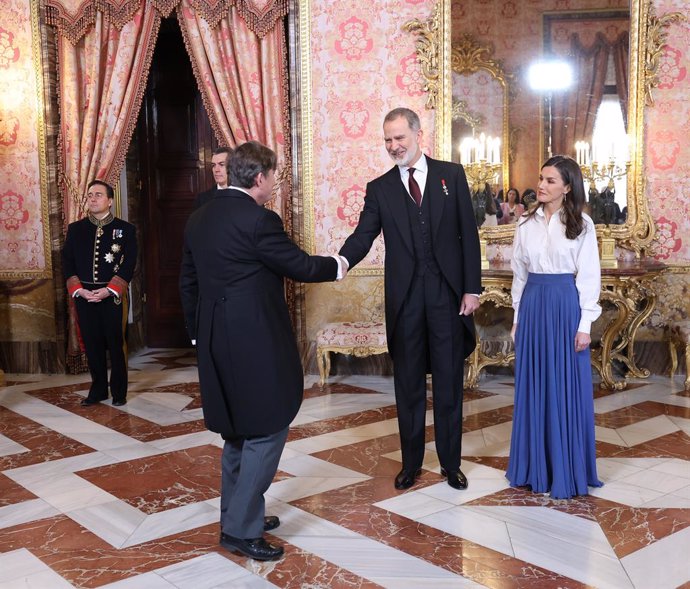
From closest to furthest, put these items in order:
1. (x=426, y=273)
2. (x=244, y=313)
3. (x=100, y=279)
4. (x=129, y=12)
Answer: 1. (x=244, y=313)
2. (x=426, y=273)
3. (x=100, y=279)
4. (x=129, y=12)

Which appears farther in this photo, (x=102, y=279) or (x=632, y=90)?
(x=632, y=90)

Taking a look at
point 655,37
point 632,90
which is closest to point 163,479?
point 632,90

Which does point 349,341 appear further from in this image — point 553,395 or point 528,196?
point 553,395

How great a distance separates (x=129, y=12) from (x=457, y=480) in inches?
186

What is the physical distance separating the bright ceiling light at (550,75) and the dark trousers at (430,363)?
3.14 meters

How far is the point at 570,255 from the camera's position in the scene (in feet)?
11.0

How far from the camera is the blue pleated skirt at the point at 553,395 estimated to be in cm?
339

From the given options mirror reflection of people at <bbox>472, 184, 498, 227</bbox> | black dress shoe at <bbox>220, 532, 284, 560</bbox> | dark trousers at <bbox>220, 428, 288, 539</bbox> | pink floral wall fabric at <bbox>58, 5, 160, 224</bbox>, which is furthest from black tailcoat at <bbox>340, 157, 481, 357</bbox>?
pink floral wall fabric at <bbox>58, 5, 160, 224</bbox>

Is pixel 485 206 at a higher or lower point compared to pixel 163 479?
higher

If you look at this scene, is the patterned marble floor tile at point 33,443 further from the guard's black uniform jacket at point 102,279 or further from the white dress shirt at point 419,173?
the white dress shirt at point 419,173

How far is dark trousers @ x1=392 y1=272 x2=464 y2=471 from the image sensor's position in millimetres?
3439

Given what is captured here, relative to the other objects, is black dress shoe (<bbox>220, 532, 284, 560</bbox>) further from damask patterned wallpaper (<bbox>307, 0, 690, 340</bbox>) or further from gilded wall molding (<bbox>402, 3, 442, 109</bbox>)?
gilded wall molding (<bbox>402, 3, 442, 109</bbox>)

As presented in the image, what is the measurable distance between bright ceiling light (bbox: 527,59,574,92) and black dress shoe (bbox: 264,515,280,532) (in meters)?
4.13

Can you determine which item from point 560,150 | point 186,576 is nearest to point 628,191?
point 560,150
